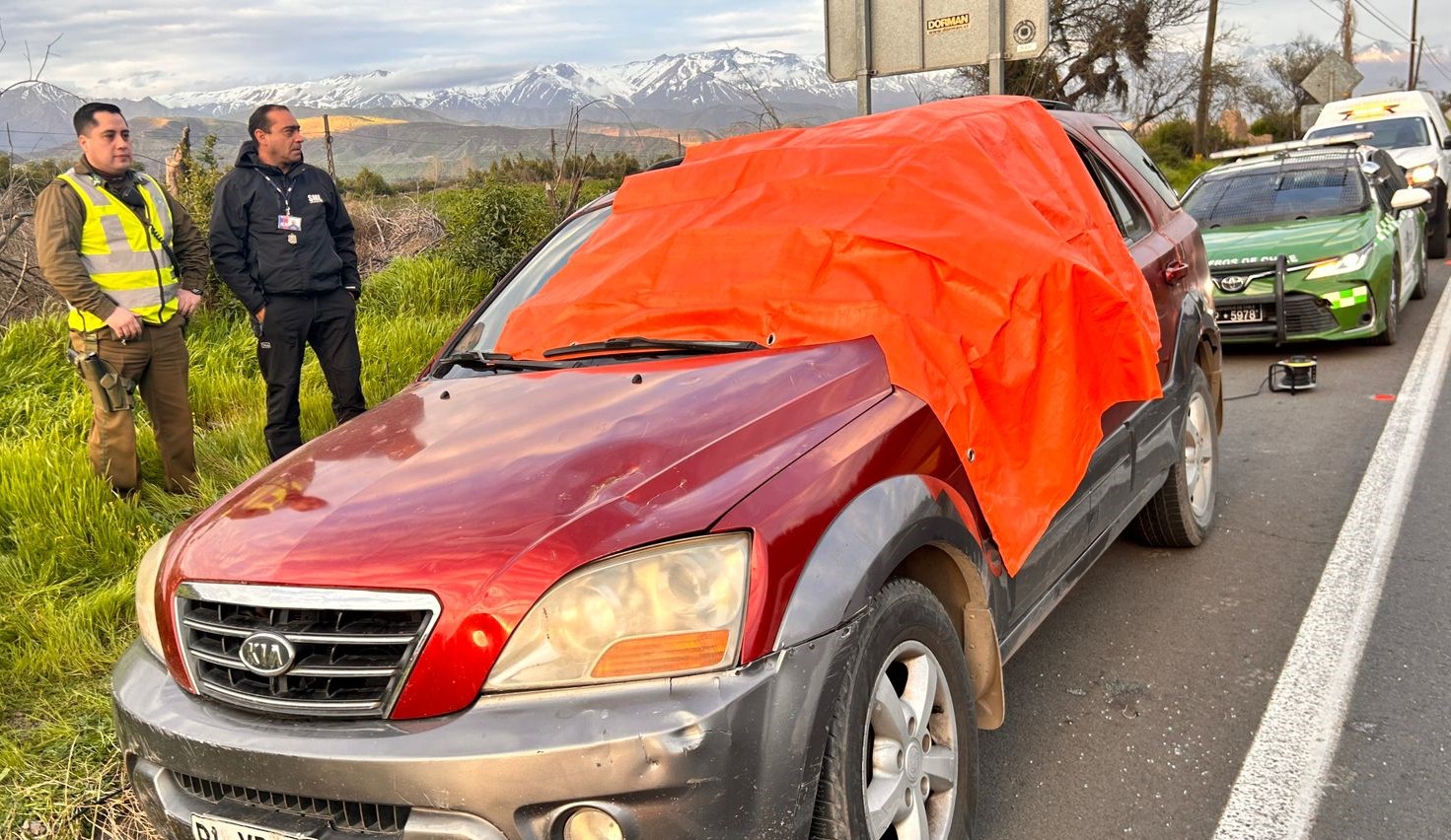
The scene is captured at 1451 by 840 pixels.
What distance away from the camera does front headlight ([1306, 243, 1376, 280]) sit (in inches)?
338

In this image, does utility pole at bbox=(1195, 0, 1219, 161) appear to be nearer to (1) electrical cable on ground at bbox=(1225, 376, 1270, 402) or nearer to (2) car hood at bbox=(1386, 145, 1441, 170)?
(2) car hood at bbox=(1386, 145, 1441, 170)

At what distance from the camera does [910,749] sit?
7.81ft

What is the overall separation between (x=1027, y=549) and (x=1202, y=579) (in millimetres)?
2012

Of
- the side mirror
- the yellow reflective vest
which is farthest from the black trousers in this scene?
the side mirror

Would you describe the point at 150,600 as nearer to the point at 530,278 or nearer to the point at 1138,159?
the point at 530,278

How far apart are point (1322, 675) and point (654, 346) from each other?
234 centimetres

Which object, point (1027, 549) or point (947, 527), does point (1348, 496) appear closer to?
point (1027, 549)

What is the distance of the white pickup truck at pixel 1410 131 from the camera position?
15.1m

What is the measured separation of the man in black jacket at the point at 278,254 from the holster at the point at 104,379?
2.38ft

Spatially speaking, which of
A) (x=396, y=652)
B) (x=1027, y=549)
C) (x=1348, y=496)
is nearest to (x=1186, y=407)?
(x=1348, y=496)

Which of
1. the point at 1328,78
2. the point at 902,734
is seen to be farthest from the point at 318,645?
the point at 1328,78

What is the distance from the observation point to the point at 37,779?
3.15m

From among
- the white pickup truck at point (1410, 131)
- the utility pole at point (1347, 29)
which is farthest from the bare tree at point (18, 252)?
the utility pole at point (1347, 29)

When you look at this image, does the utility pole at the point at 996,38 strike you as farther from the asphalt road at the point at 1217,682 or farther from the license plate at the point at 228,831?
the license plate at the point at 228,831
